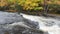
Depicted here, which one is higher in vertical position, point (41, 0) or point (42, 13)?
point (41, 0)

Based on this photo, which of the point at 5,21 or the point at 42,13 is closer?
the point at 5,21

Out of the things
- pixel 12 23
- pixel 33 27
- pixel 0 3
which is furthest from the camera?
pixel 0 3

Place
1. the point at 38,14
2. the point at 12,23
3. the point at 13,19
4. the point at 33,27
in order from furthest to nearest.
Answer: the point at 38,14 < the point at 13,19 < the point at 12,23 < the point at 33,27

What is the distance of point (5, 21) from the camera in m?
9.97

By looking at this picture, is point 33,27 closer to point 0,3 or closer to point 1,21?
point 1,21

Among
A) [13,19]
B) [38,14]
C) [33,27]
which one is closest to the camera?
[33,27]

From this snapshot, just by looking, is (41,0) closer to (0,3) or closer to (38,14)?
(38,14)

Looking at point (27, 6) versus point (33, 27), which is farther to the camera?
point (27, 6)

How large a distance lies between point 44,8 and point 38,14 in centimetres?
93

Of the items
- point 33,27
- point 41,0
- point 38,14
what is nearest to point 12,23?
point 33,27

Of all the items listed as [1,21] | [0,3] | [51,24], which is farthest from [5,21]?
[0,3]

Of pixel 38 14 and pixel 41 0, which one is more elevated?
pixel 41 0

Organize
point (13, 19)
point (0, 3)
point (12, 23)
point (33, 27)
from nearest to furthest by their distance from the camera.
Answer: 1. point (33, 27)
2. point (12, 23)
3. point (13, 19)
4. point (0, 3)

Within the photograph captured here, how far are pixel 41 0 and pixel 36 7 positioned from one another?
66 cm
